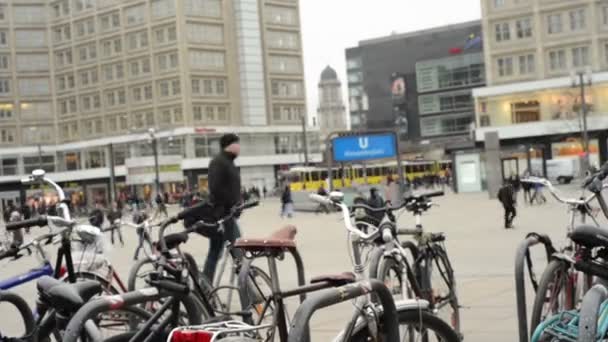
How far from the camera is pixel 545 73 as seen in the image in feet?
247

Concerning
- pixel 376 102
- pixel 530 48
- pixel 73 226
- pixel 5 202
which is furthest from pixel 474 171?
A: pixel 376 102

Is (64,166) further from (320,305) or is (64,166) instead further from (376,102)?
(320,305)

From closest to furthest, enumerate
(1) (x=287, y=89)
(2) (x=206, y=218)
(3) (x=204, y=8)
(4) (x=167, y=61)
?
(2) (x=206, y=218) → (4) (x=167, y=61) → (3) (x=204, y=8) → (1) (x=287, y=89)

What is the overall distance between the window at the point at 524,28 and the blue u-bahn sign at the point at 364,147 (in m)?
41.9

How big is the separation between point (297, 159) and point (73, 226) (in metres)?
96.4

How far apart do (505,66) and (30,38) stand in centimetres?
5655

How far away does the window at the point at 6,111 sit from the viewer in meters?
102

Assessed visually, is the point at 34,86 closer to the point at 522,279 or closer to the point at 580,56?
the point at 580,56

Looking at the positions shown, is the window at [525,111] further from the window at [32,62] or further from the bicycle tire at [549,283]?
the bicycle tire at [549,283]

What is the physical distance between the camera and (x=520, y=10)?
7638 centimetres

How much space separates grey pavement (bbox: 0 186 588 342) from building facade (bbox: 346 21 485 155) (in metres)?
75.3

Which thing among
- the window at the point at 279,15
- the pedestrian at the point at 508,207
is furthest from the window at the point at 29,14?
the pedestrian at the point at 508,207

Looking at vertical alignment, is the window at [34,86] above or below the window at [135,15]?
below

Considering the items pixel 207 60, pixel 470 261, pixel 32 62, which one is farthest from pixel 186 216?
pixel 32 62
